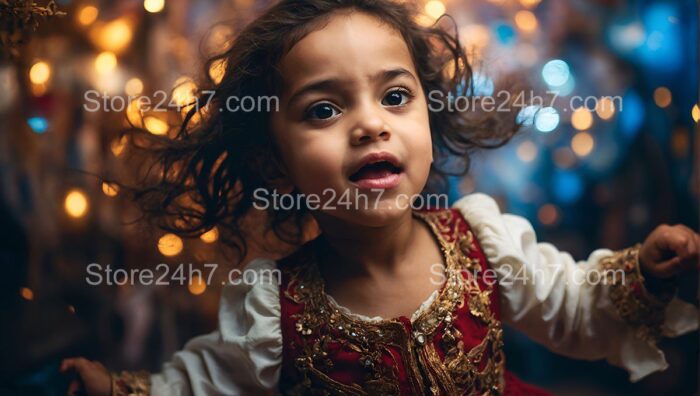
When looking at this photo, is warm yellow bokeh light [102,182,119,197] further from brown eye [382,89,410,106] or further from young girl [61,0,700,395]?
brown eye [382,89,410,106]

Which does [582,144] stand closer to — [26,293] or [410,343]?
[410,343]

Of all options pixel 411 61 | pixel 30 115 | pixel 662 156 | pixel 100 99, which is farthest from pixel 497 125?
pixel 30 115

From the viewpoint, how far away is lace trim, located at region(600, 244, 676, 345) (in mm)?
807

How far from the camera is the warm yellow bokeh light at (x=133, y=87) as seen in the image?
3.56 feet

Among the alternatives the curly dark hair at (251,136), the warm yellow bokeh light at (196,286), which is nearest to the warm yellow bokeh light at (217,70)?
the curly dark hair at (251,136)

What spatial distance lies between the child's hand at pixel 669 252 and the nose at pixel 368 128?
1.10ft

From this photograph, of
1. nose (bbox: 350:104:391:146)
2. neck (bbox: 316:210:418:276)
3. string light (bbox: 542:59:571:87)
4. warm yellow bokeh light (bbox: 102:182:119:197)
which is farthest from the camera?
string light (bbox: 542:59:571:87)

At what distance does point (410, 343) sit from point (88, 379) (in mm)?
378

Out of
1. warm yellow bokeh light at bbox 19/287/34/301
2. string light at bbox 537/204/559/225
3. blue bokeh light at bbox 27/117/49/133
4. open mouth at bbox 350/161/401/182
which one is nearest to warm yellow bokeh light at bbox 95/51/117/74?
blue bokeh light at bbox 27/117/49/133

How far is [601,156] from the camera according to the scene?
1.15 metres

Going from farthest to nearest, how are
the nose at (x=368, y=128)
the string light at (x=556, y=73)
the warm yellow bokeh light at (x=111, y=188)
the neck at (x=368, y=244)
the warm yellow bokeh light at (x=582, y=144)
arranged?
1. the warm yellow bokeh light at (x=582, y=144)
2. the string light at (x=556, y=73)
3. the warm yellow bokeh light at (x=111, y=188)
4. the neck at (x=368, y=244)
5. the nose at (x=368, y=128)

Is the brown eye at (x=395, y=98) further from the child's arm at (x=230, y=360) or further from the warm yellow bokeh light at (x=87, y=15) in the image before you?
the warm yellow bokeh light at (x=87, y=15)

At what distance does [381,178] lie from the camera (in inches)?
Answer: 29.0

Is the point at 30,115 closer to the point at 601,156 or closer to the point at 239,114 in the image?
the point at 239,114
